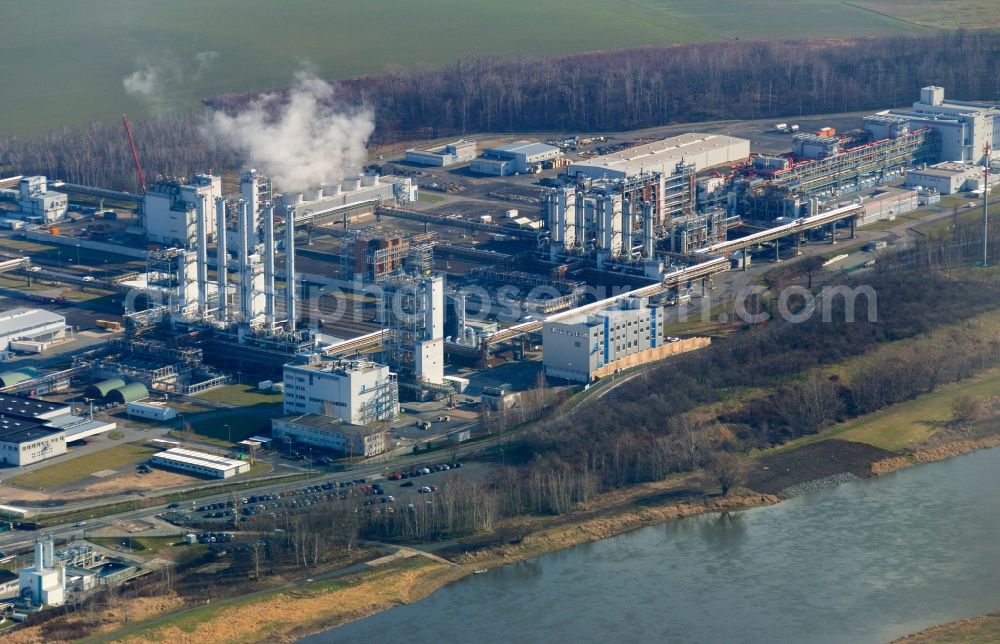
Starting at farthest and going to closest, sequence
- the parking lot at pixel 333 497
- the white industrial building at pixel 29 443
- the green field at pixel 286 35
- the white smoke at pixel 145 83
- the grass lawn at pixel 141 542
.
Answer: the green field at pixel 286 35
the white smoke at pixel 145 83
the white industrial building at pixel 29 443
the parking lot at pixel 333 497
the grass lawn at pixel 141 542

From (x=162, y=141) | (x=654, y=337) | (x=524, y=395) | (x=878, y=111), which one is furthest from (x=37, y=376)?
(x=878, y=111)

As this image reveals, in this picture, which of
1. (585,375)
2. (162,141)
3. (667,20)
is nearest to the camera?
(585,375)

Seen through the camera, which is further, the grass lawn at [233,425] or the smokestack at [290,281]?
the smokestack at [290,281]

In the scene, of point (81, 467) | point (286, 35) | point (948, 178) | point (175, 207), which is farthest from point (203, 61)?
point (81, 467)

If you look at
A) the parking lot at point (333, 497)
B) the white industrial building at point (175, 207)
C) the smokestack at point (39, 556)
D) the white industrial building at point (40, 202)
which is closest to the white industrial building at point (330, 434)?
the parking lot at point (333, 497)

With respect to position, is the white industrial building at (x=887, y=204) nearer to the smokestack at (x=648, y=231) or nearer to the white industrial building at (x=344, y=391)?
the smokestack at (x=648, y=231)

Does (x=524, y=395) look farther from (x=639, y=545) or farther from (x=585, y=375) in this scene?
(x=639, y=545)

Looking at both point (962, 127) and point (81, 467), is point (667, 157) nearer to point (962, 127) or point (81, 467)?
point (962, 127)
